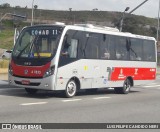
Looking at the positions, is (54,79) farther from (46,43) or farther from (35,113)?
(35,113)

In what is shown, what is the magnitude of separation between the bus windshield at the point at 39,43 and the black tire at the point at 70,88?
145cm

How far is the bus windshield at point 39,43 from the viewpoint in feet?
56.2

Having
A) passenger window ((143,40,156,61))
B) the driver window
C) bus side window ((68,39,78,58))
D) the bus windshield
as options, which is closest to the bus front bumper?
the bus windshield

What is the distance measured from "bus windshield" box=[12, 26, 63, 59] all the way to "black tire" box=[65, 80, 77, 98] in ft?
4.76

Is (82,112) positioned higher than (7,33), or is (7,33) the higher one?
(7,33)

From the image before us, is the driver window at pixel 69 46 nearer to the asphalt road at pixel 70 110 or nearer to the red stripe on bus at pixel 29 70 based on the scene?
the red stripe on bus at pixel 29 70

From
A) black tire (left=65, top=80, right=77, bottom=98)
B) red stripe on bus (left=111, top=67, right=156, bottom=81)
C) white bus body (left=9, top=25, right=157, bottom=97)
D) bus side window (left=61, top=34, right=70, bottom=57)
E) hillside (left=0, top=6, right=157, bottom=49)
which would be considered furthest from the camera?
hillside (left=0, top=6, right=157, bottom=49)

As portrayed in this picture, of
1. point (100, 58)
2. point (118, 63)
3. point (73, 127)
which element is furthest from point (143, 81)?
point (73, 127)

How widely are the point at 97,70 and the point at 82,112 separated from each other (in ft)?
19.5

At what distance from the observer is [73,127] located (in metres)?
11.0

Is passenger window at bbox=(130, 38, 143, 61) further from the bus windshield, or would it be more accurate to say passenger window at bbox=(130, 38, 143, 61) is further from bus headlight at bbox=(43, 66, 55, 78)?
bus headlight at bbox=(43, 66, 55, 78)

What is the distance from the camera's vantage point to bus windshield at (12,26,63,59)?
17.1 m

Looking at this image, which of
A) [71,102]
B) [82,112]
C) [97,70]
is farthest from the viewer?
[97,70]

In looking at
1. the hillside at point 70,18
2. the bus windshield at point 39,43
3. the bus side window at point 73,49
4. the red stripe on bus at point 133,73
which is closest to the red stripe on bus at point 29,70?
the bus windshield at point 39,43
